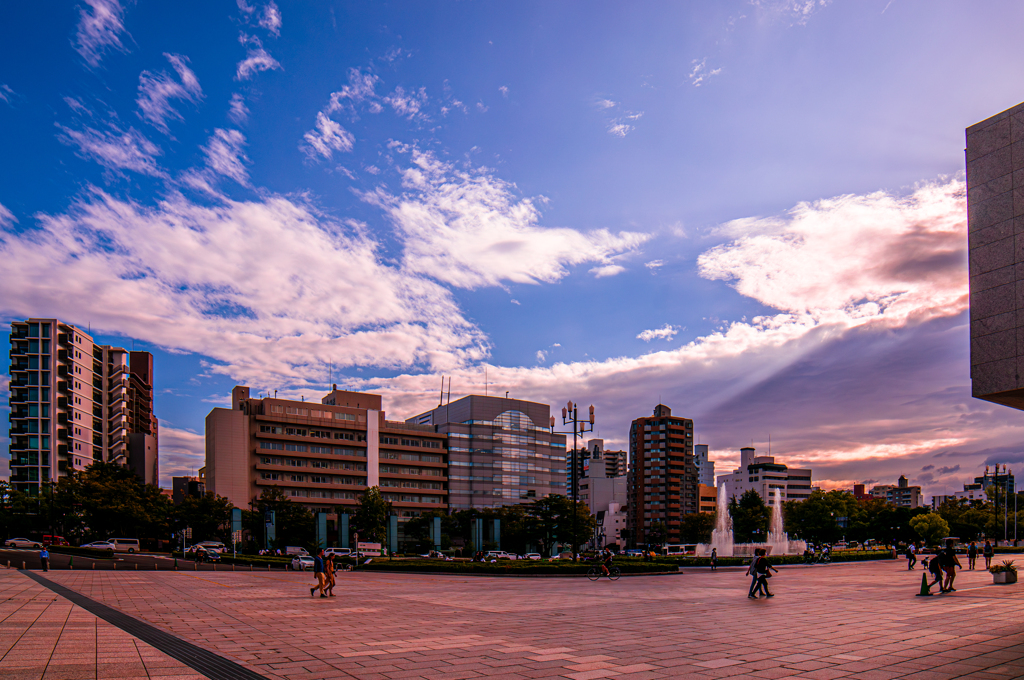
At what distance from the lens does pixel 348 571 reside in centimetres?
4666

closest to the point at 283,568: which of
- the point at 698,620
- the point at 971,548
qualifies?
the point at 698,620

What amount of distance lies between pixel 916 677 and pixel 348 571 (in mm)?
40897

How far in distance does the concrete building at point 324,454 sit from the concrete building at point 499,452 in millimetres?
3904

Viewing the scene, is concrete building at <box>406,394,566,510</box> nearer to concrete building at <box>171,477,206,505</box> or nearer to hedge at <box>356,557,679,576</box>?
concrete building at <box>171,477,206,505</box>

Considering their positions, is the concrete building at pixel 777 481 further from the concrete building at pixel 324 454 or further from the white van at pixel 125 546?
the white van at pixel 125 546

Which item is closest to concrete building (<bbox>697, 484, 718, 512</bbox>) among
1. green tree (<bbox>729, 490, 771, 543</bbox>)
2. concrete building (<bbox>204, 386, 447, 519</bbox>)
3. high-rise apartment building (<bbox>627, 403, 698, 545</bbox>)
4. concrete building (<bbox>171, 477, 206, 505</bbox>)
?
high-rise apartment building (<bbox>627, 403, 698, 545</bbox>)

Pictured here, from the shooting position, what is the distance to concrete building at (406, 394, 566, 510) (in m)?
129

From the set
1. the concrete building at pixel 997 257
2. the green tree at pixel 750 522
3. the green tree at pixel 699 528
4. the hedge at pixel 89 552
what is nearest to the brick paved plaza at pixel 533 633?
the concrete building at pixel 997 257

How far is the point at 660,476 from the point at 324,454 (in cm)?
7695

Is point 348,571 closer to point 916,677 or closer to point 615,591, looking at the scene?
point 615,591

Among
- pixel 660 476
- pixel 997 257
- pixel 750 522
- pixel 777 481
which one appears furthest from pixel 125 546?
pixel 777 481

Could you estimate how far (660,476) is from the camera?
154000 millimetres

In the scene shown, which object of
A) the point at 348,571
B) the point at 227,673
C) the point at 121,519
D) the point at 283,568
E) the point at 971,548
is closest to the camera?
the point at 227,673

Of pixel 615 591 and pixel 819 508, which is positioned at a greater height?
pixel 615 591
